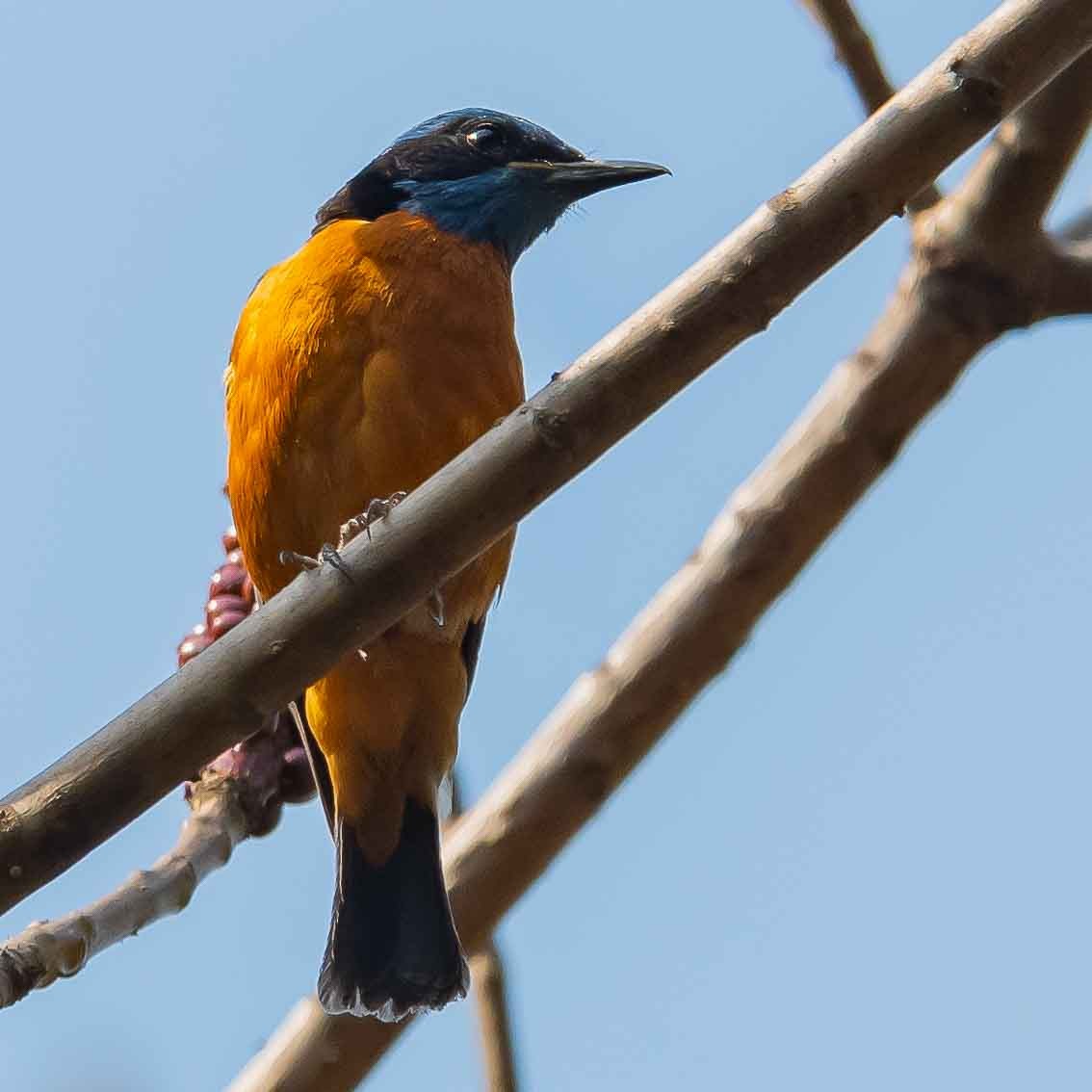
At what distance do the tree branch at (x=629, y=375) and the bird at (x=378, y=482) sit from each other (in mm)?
1375

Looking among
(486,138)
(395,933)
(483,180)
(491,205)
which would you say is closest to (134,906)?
(395,933)

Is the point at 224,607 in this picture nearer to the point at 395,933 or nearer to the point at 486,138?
the point at 395,933

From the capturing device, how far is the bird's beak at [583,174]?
5653 millimetres

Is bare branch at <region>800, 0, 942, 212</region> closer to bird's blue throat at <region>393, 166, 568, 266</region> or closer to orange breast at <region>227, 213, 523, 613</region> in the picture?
orange breast at <region>227, 213, 523, 613</region>

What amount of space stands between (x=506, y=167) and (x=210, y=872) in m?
3.10

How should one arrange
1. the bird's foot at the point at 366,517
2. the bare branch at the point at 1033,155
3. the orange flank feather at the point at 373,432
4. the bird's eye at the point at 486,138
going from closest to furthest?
the bare branch at the point at 1033,155 → the bird's foot at the point at 366,517 → the orange flank feather at the point at 373,432 → the bird's eye at the point at 486,138

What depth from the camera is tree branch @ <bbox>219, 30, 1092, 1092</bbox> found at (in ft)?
13.3

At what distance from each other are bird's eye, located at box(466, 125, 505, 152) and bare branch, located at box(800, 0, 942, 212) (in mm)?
2070

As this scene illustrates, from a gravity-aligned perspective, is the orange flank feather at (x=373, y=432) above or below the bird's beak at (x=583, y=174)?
below

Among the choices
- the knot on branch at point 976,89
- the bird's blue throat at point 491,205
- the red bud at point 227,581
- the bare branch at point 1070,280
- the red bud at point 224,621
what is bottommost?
the knot on branch at point 976,89

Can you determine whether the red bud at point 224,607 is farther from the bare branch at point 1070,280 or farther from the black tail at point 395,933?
the bare branch at point 1070,280

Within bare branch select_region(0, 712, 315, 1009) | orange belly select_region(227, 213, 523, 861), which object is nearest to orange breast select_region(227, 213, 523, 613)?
orange belly select_region(227, 213, 523, 861)

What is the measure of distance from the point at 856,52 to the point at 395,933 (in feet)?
9.04

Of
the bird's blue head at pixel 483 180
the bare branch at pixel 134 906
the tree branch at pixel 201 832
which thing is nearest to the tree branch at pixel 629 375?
the tree branch at pixel 201 832
